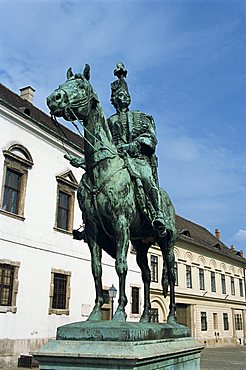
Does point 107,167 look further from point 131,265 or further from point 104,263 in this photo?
point 131,265

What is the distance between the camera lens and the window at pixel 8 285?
1466 cm

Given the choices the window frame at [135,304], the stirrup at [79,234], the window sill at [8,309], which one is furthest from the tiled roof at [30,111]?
the stirrup at [79,234]

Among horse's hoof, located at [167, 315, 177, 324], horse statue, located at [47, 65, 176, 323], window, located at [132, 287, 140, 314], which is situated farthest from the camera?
window, located at [132, 287, 140, 314]

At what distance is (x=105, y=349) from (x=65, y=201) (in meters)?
15.5

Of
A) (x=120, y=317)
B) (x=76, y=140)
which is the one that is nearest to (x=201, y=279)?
(x=76, y=140)

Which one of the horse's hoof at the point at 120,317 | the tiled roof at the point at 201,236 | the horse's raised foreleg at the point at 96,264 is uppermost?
the tiled roof at the point at 201,236

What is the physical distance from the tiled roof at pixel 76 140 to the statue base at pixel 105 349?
2.75 meters

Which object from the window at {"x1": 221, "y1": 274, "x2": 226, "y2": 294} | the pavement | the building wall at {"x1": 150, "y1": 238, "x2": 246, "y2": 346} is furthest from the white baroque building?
the window at {"x1": 221, "y1": 274, "x2": 226, "y2": 294}

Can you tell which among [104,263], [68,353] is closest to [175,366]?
[68,353]

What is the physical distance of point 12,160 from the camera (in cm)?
1583

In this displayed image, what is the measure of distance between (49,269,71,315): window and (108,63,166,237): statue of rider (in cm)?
1263

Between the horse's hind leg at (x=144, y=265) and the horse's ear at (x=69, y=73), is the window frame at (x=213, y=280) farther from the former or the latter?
the horse's ear at (x=69, y=73)

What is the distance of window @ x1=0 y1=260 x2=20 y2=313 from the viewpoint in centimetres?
1466

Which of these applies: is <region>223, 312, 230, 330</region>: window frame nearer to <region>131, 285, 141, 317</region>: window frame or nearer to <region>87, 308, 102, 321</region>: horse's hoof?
<region>131, 285, 141, 317</region>: window frame
